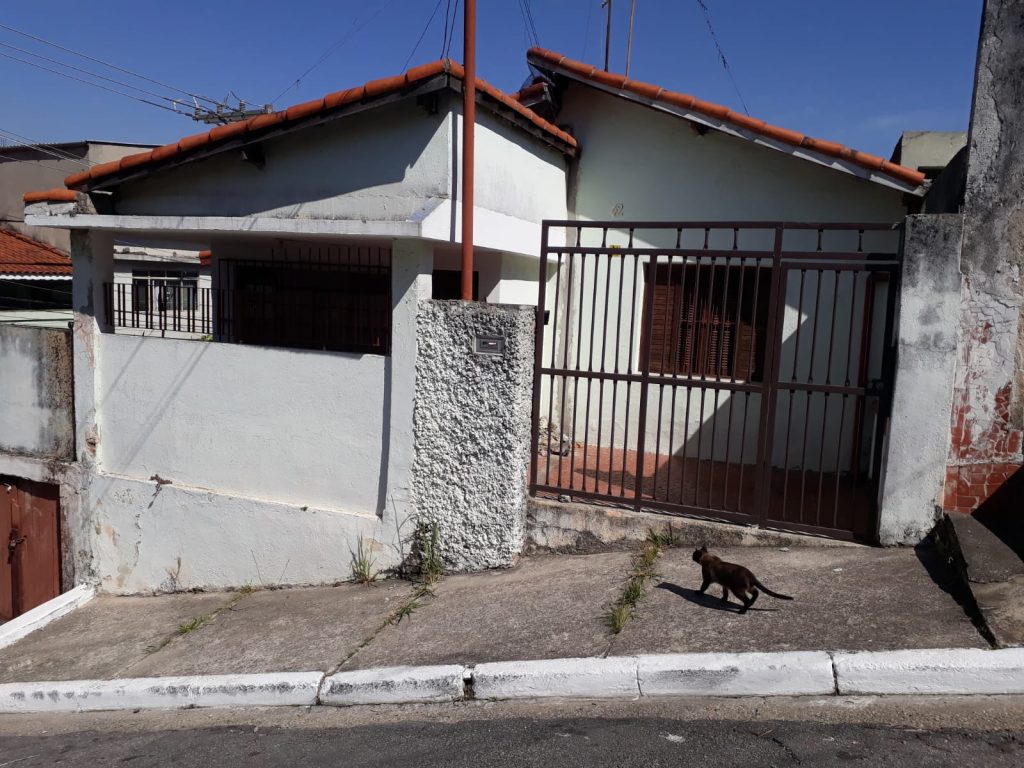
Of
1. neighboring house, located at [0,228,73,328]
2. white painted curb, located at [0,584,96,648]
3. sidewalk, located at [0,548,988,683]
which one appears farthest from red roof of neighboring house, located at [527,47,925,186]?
neighboring house, located at [0,228,73,328]

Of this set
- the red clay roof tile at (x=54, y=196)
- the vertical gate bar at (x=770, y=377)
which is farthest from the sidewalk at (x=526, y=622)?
the red clay roof tile at (x=54, y=196)

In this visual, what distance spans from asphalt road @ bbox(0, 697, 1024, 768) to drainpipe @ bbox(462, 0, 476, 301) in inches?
124

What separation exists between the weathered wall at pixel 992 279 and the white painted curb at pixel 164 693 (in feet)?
14.5

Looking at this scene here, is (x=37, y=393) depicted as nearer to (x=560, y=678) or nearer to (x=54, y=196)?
(x=54, y=196)

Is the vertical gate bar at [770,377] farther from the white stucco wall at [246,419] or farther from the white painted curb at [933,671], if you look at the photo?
the white stucco wall at [246,419]

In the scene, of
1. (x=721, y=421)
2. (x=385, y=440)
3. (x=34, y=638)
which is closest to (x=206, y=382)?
(x=385, y=440)

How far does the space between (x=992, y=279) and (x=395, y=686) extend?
446 centimetres

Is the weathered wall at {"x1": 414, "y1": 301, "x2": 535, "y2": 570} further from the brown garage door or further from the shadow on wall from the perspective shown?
the brown garage door

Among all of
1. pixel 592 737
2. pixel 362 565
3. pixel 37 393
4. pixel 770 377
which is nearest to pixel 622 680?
pixel 592 737

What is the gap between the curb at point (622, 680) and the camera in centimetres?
369

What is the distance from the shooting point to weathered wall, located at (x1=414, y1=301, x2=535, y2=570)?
5723mm

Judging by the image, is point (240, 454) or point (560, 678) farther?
point (240, 454)

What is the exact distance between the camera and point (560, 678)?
412 cm

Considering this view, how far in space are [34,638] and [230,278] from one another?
4089 millimetres
